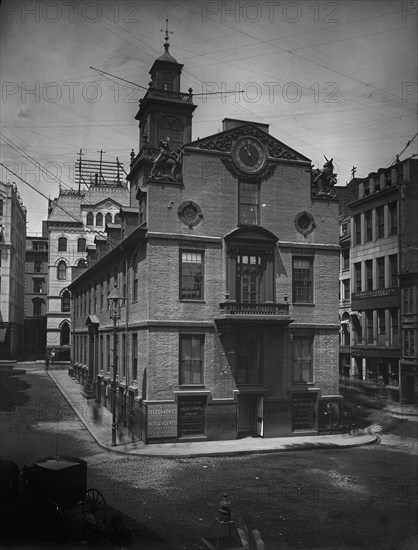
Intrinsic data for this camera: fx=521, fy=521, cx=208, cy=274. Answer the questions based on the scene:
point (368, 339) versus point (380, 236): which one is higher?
point (380, 236)

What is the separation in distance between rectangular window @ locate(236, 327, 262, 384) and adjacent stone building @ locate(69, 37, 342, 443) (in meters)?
0.05

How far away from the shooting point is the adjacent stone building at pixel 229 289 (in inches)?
819

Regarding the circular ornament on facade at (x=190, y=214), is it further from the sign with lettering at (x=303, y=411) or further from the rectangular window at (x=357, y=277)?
the rectangular window at (x=357, y=277)

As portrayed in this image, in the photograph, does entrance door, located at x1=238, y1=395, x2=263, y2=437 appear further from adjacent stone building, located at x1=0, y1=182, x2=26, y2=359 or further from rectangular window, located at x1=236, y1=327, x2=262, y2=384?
adjacent stone building, located at x1=0, y1=182, x2=26, y2=359

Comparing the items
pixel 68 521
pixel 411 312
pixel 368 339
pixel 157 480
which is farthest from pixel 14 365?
pixel 411 312

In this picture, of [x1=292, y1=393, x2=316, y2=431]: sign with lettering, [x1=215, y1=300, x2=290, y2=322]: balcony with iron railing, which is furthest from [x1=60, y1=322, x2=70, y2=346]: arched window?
[x1=292, y1=393, x2=316, y2=431]: sign with lettering

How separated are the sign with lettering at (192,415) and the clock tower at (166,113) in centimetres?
1002

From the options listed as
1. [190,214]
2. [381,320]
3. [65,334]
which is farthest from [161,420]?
[65,334]

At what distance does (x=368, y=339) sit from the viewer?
13.0 meters

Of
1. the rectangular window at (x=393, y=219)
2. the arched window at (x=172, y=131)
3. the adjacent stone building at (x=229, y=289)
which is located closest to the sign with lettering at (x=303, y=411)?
the adjacent stone building at (x=229, y=289)

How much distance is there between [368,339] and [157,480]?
23.0 feet

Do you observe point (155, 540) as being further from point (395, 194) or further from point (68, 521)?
point (395, 194)

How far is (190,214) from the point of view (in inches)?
840

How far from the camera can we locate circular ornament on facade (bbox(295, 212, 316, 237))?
22.5 m
